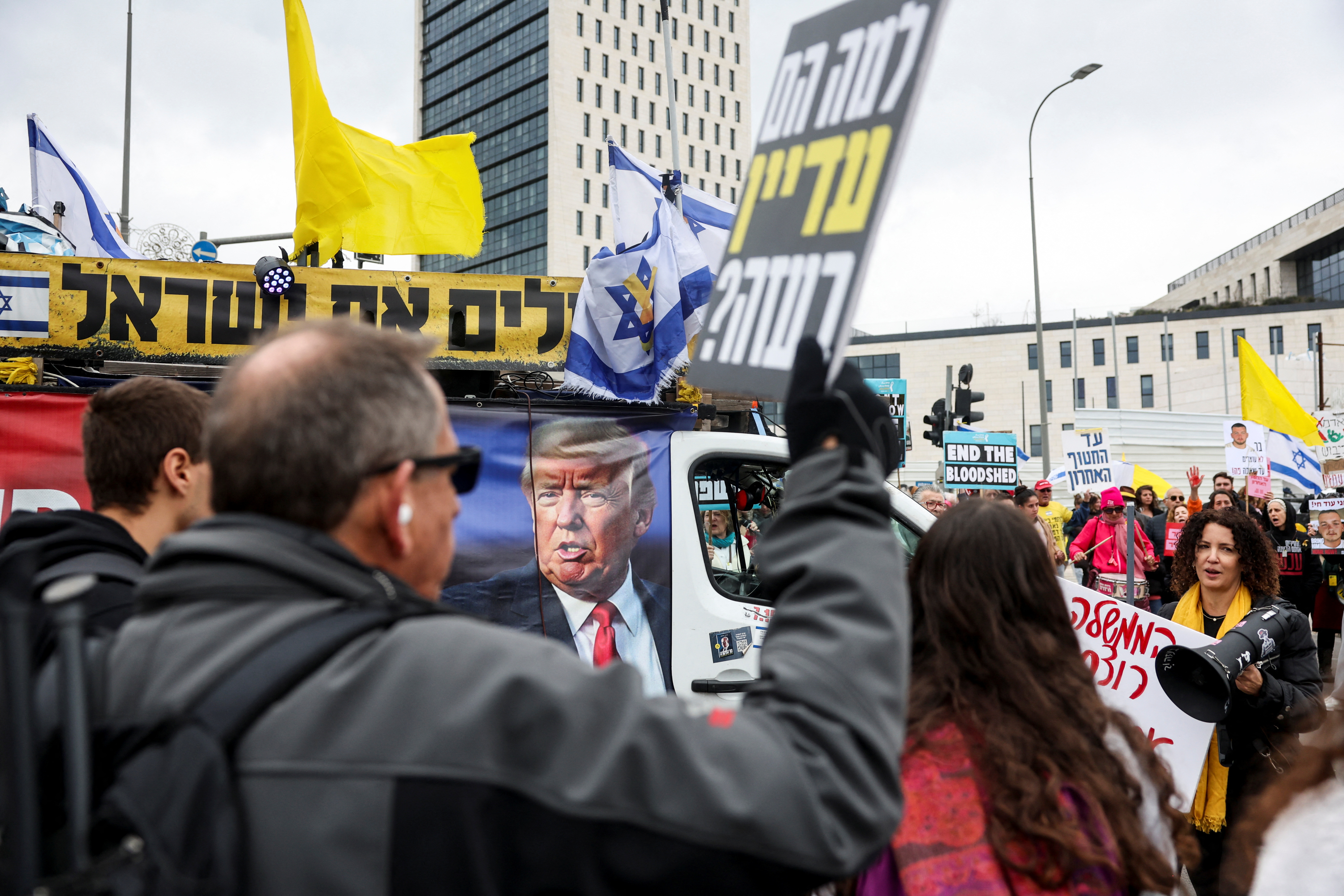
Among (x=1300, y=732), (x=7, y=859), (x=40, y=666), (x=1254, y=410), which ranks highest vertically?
(x=1254, y=410)

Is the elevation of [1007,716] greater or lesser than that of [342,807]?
lesser

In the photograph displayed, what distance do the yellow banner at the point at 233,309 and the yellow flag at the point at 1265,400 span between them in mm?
10448

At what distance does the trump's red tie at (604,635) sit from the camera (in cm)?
445

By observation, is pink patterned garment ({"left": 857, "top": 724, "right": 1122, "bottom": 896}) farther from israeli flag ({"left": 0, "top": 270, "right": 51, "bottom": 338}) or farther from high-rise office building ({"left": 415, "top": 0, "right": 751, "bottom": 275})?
high-rise office building ({"left": 415, "top": 0, "right": 751, "bottom": 275})

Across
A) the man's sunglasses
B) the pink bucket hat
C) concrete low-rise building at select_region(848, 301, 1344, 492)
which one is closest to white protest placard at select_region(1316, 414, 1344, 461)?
the pink bucket hat

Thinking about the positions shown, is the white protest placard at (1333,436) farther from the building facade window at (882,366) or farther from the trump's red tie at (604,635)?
the building facade window at (882,366)

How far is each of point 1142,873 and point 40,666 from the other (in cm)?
175

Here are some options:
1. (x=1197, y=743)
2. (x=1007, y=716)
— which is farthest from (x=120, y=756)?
(x=1197, y=743)

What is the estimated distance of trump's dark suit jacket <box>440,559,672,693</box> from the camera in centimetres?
442

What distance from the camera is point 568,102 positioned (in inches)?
3155

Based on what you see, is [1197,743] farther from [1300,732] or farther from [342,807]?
[342,807]

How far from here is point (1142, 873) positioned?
65.4 inches

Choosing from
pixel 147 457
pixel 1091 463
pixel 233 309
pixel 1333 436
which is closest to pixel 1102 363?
pixel 1333 436

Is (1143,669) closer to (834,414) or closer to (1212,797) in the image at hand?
(1212,797)
